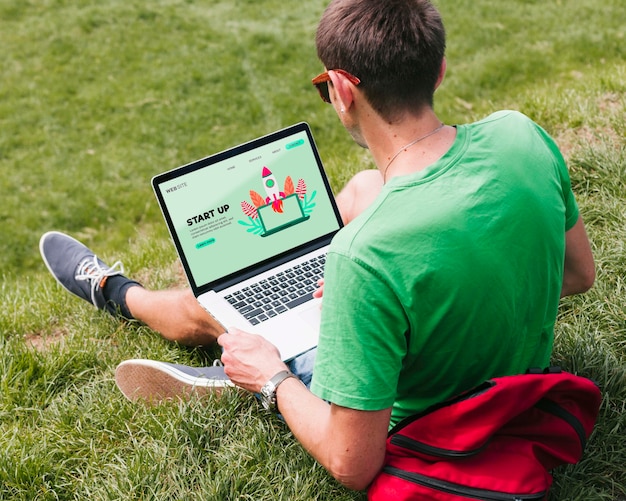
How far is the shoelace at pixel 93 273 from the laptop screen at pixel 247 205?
43.3 inches

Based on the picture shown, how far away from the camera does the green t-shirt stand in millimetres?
1918

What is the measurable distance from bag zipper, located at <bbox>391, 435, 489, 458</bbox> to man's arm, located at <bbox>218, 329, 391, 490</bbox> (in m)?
0.09

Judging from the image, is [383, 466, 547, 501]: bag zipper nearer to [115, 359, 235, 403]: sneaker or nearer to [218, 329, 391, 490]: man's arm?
[218, 329, 391, 490]: man's arm

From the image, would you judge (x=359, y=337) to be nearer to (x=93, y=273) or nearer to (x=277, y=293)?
(x=277, y=293)

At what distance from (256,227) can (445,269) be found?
1426 millimetres

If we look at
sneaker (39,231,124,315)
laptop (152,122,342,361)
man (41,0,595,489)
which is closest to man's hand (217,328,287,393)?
man (41,0,595,489)

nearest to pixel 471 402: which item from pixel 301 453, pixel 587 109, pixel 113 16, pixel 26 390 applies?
Answer: pixel 301 453

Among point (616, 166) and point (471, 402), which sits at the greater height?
point (471, 402)

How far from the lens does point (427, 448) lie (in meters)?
2.14

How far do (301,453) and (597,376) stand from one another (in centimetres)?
123

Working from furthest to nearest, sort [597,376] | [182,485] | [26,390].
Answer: [26,390]
[597,376]
[182,485]

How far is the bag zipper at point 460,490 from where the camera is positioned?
2.08 m

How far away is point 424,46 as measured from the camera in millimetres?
2102

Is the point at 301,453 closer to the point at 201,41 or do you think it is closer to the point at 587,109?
the point at 587,109
